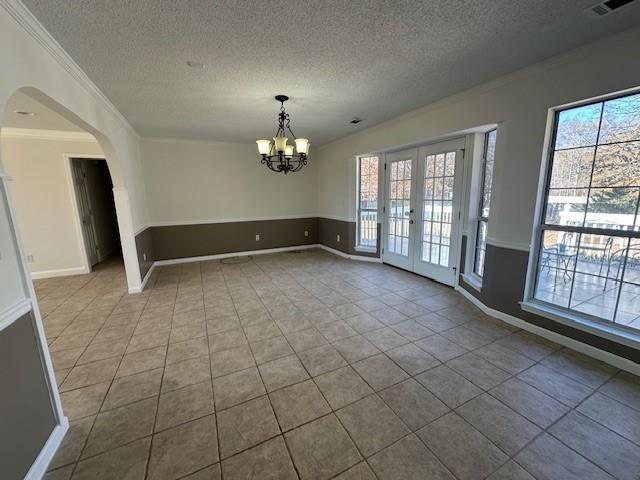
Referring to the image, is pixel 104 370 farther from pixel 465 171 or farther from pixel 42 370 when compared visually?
pixel 465 171

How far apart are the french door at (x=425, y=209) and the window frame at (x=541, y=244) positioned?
109 cm

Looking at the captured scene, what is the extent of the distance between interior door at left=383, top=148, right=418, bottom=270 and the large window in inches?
78.0

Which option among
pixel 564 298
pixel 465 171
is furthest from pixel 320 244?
pixel 564 298

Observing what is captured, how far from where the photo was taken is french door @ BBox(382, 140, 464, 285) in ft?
12.2

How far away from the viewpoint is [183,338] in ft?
8.76

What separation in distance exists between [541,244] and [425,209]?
1700 millimetres

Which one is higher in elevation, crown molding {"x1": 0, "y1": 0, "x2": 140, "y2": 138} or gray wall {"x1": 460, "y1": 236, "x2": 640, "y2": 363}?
crown molding {"x1": 0, "y1": 0, "x2": 140, "y2": 138}

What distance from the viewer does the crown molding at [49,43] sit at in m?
1.56

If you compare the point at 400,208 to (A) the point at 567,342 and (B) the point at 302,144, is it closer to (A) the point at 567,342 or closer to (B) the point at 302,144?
(B) the point at 302,144

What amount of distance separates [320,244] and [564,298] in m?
4.90

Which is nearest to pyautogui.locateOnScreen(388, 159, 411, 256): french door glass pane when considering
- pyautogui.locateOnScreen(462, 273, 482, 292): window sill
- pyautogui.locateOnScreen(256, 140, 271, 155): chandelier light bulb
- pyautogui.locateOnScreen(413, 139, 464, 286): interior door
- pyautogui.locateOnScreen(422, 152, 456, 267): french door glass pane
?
pyautogui.locateOnScreen(413, 139, 464, 286): interior door

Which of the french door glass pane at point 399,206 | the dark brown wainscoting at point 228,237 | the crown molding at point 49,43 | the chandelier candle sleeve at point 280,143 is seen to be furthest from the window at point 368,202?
the crown molding at point 49,43

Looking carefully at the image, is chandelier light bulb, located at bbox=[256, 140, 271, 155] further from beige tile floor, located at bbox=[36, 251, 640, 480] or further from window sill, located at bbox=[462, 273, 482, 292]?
window sill, located at bbox=[462, 273, 482, 292]

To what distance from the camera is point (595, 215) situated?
2271mm
